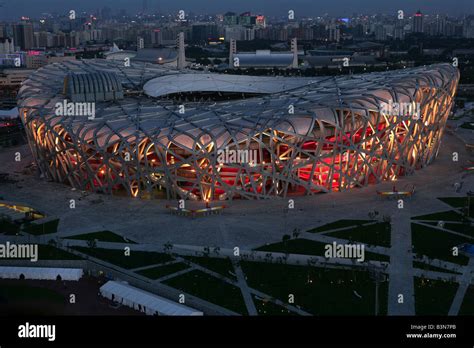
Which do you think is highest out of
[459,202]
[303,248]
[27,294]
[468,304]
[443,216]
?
[459,202]

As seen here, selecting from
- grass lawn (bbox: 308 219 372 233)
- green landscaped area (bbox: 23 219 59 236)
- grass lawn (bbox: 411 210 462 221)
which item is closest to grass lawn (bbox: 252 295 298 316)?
grass lawn (bbox: 308 219 372 233)

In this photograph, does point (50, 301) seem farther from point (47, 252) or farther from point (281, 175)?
point (281, 175)

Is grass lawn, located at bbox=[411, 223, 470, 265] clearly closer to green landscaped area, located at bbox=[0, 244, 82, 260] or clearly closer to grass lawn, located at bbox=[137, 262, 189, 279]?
grass lawn, located at bbox=[137, 262, 189, 279]

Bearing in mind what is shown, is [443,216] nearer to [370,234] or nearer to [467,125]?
[370,234]

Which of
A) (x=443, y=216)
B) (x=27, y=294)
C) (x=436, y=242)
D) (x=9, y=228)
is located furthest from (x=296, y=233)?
(x=9, y=228)

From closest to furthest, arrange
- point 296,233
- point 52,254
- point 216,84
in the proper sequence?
point 52,254 → point 296,233 → point 216,84

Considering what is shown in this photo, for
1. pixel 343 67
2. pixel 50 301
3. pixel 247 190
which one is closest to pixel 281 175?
pixel 247 190
